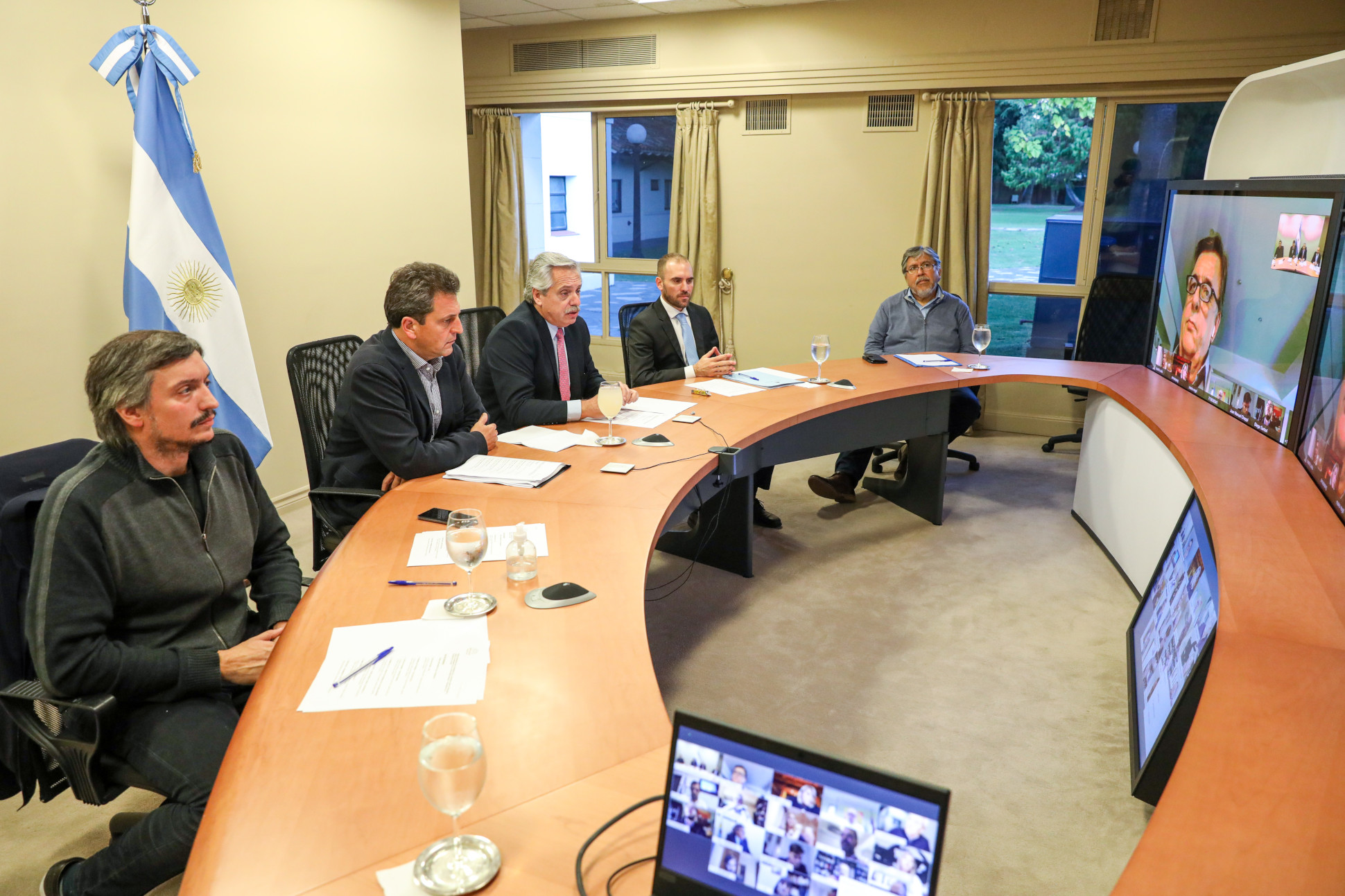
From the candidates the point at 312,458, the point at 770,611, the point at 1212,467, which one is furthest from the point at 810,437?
the point at 312,458

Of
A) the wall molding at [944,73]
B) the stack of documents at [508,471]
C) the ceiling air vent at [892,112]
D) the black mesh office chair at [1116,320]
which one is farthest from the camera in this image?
the ceiling air vent at [892,112]

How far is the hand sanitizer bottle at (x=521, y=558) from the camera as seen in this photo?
175 centimetres

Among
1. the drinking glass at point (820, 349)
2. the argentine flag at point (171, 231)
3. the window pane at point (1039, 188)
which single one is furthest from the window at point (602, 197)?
the argentine flag at point (171, 231)

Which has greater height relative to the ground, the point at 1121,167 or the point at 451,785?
the point at 1121,167

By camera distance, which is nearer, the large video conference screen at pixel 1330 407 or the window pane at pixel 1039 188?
the large video conference screen at pixel 1330 407

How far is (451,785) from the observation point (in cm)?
95

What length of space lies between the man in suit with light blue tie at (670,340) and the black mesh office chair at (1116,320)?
2.34m

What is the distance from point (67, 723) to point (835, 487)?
11.1ft

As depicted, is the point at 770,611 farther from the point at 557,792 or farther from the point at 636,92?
the point at 636,92

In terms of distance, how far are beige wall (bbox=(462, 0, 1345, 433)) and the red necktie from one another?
2.89 m

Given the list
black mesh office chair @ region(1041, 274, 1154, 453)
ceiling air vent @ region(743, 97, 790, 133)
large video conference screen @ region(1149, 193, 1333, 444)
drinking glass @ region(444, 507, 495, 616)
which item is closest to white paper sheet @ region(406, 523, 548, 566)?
drinking glass @ region(444, 507, 495, 616)

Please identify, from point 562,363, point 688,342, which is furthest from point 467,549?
point 688,342

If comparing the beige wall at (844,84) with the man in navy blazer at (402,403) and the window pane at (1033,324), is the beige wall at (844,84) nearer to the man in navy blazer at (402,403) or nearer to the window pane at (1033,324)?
the window pane at (1033,324)

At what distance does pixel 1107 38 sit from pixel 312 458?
182 inches
